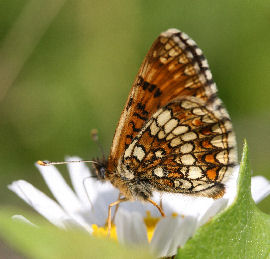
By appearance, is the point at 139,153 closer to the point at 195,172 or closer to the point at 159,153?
the point at 159,153

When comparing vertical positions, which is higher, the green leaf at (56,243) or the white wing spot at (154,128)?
the green leaf at (56,243)

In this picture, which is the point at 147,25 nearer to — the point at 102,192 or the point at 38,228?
the point at 102,192

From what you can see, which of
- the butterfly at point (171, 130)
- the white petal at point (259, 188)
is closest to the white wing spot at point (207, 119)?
the butterfly at point (171, 130)

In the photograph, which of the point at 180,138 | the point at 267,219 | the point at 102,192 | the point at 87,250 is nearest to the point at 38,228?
the point at 87,250

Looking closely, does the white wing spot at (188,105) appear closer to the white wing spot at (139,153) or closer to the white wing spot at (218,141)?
the white wing spot at (218,141)

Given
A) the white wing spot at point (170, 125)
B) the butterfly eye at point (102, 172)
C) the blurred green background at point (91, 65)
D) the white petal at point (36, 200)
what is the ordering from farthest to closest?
1. the blurred green background at point (91, 65)
2. the white petal at point (36, 200)
3. the butterfly eye at point (102, 172)
4. the white wing spot at point (170, 125)

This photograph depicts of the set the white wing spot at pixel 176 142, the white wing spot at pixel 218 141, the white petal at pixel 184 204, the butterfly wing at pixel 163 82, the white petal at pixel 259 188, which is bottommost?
the white petal at pixel 259 188

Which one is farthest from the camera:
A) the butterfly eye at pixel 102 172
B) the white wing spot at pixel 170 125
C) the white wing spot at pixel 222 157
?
the butterfly eye at pixel 102 172

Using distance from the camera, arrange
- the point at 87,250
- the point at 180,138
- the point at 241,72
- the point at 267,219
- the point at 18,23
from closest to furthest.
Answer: the point at 87,250, the point at 267,219, the point at 180,138, the point at 241,72, the point at 18,23
